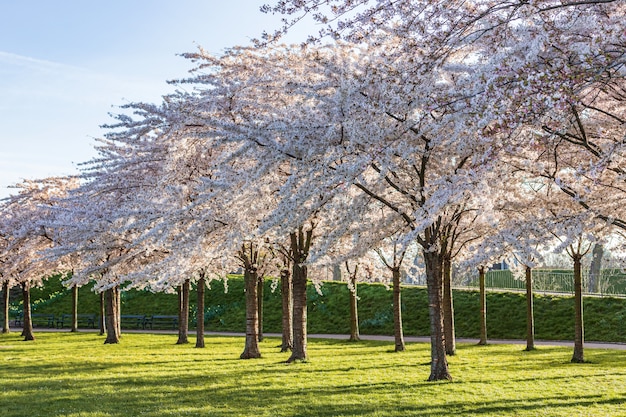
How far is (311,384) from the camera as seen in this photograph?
14.3m

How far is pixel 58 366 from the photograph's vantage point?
61.1 ft

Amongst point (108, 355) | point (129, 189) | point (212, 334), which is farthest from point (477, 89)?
point (212, 334)

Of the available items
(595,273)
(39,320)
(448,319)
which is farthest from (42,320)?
(595,273)

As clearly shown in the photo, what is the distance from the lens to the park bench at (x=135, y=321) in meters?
37.5

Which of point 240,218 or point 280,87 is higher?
point 280,87

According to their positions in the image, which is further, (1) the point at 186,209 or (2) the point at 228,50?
(2) the point at 228,50

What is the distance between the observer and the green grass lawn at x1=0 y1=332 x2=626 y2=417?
1152cm

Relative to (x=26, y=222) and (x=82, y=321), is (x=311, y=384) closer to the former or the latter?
Result: (x=26, y=222)

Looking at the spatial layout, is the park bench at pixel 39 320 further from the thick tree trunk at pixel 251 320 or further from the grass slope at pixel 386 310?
the thick tree trunk at pixel 251 320

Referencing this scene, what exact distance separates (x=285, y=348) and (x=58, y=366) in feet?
24.2

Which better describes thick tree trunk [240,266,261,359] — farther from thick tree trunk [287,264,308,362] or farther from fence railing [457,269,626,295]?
fence railing [457,269,626,295]

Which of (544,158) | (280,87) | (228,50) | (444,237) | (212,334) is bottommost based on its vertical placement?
(212,334)

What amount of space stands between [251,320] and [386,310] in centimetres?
1602

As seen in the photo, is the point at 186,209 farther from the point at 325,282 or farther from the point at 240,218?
the point at 325,282
